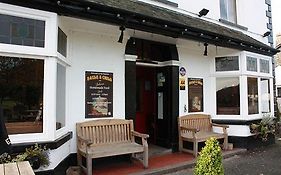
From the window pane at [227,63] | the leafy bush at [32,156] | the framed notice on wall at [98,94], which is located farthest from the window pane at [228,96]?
the leafy bush at [32,156]

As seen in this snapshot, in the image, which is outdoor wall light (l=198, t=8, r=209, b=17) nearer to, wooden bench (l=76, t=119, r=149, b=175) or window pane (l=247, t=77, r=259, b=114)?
window pane (l=247, t=77, r=259, b=114)

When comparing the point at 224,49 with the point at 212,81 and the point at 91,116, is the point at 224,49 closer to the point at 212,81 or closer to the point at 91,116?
the point at 212,81

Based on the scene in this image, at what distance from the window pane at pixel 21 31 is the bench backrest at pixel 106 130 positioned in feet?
7.26

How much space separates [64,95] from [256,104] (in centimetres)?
658

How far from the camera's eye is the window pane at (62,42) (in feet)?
17.2

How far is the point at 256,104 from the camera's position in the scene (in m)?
9.19

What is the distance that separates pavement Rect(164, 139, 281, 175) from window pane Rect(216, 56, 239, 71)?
273 centimetres

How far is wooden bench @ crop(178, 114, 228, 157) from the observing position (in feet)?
23.6

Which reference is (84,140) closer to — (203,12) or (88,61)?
(88,61)

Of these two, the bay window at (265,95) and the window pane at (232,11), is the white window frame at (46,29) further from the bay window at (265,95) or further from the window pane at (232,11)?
the window pane at (232,11)

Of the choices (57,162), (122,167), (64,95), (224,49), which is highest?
(224,49)

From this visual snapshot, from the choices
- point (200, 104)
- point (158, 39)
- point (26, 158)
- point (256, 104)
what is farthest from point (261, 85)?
point (26, 158)

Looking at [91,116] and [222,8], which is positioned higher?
[222,8]

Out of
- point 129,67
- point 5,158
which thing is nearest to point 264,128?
point 129,67
